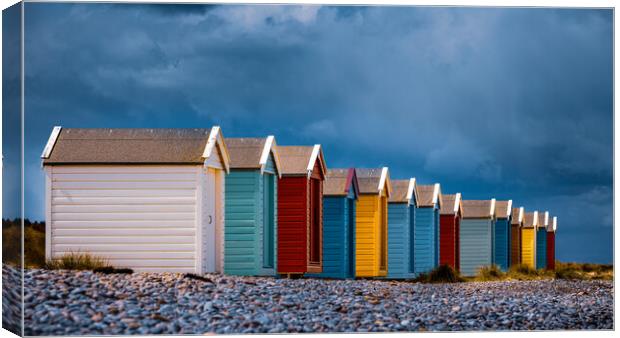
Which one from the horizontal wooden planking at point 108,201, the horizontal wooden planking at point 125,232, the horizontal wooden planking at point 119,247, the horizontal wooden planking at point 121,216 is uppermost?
the horizontal wooden planking at point 108,201

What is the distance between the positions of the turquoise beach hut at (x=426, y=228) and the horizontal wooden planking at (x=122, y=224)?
14.7m

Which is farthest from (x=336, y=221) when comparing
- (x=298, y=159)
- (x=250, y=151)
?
(x=250, y=151)

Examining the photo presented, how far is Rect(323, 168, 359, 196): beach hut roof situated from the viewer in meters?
28.3

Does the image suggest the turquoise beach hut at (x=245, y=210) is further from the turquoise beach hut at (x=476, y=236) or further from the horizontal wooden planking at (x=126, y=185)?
the turquoise beach hut at (x=476, y=236)

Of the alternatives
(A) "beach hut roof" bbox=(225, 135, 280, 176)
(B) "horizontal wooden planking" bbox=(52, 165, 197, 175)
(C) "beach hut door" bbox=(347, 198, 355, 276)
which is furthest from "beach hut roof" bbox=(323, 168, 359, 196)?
(B) "horizontal wooden planking" bbox=(52, 165, 197, 175)

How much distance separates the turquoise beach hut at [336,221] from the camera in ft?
93.0

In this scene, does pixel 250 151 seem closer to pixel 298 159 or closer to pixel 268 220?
pixel 268 220

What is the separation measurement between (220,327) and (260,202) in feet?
23.1

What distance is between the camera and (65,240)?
19.7 m

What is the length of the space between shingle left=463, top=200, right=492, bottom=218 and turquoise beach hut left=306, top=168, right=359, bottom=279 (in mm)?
9902

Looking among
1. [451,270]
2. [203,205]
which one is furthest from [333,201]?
[203,205]

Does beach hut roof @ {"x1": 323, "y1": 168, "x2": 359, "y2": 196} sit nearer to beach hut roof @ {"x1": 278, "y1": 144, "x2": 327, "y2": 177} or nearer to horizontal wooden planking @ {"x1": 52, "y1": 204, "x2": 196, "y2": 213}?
beach hut roof @ {"x1": 278, "y1": 144, "x2": 327, "y2": 177}

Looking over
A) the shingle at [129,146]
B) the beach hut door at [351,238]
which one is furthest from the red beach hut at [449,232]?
the shingle at [129,146]

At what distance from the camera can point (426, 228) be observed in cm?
3428
